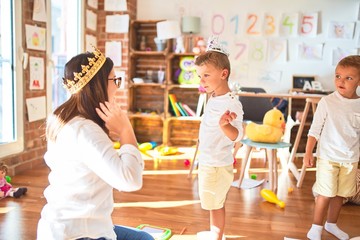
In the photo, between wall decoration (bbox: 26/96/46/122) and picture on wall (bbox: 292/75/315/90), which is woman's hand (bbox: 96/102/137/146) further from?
picture on wall (bbox: 292/75/315/90)

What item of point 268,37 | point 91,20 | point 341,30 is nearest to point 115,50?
point 91,20

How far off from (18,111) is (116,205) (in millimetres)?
1396

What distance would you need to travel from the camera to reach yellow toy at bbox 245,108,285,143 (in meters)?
2.62

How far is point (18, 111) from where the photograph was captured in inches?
123

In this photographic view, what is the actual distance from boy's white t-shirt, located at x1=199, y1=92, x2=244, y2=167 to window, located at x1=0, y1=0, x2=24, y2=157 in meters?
2.08

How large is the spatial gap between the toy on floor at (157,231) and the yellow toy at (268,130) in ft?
3.48


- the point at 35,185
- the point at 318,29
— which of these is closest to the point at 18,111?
the point at 35,185

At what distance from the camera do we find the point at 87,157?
0.98 meters

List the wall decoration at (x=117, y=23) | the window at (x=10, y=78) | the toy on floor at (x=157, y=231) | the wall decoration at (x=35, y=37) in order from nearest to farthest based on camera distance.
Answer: the toy on floor at (x=157, y=231) < the window at (x=10, y=78) < the wall decoration at (x=35, y=37) < the wall decoration at (x=117, y=23)

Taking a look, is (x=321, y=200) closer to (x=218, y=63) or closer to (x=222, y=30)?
(x=218, y=63)

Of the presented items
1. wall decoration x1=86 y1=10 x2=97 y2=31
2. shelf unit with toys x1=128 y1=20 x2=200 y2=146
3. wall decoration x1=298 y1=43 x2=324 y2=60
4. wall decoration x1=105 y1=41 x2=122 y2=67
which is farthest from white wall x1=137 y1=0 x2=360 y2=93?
wall decoration x1=86 y1=10 x2=97 y2=31

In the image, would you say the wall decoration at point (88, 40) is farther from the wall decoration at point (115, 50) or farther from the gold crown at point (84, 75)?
the gold crown at point (84, 75)

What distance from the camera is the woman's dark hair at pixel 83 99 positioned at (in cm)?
105

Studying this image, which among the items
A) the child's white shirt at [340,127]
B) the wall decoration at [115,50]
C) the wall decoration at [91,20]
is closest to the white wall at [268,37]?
the wall decoration at [115,50]
